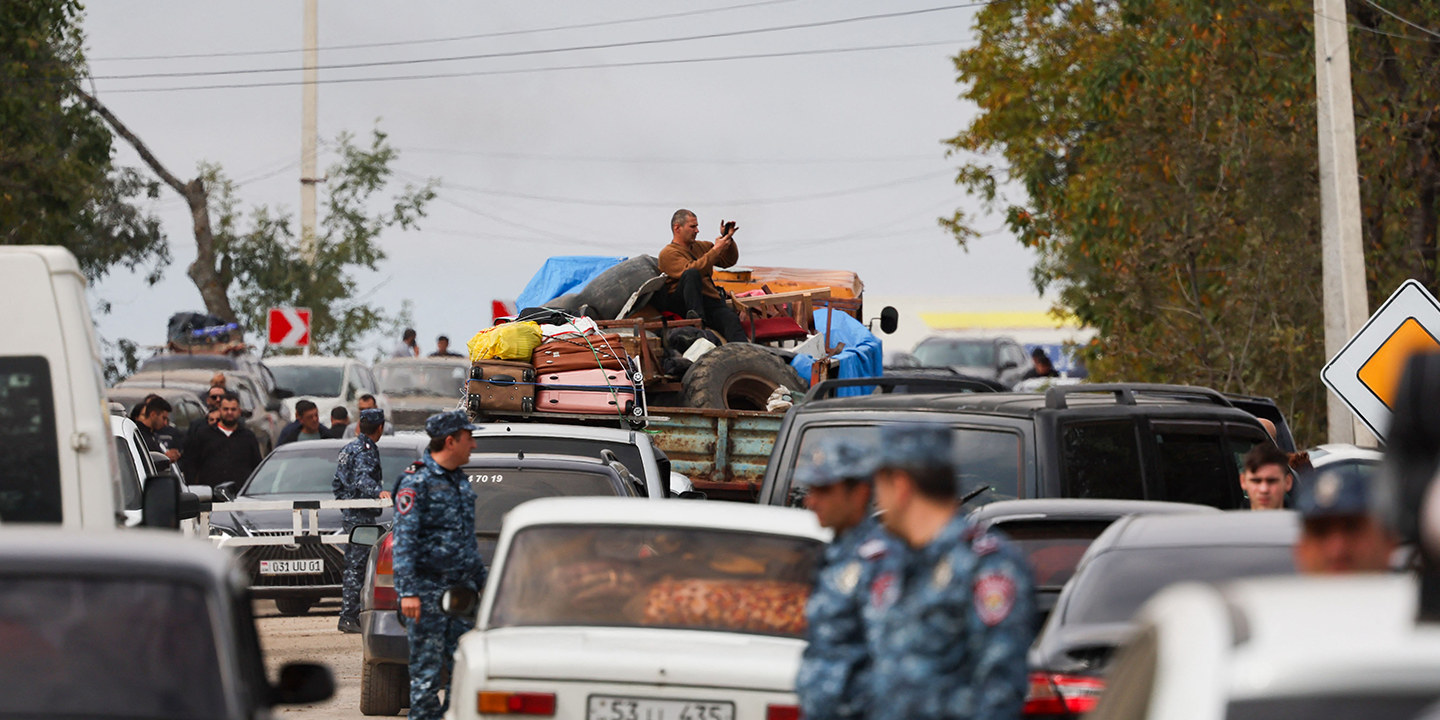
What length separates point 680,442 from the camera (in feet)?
49.9

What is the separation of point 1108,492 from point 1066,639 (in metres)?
3.72

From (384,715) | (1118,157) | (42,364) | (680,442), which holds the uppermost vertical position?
(1118,157)

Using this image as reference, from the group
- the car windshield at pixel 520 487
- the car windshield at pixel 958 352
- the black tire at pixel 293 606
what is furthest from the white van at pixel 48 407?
the car windshield at pixel 958 352

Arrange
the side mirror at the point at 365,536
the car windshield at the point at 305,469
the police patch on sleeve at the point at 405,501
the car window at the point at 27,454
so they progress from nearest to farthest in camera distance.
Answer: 1. the car window at the point at 27,454
2. the police patch on sleeve at the point at 405,501
3. the side mirror at the point at 365,536
4. the car windshield at the point at 305,469

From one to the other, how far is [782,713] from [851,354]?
1173 cm

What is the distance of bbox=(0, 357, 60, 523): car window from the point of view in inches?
258

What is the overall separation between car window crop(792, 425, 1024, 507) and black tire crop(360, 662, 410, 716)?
2.74 m

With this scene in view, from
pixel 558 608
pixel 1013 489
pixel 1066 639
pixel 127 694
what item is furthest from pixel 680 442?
pixel 127 694

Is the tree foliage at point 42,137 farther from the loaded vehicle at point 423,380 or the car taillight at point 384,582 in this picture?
the car taillight at point 384,582

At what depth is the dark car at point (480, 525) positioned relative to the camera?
10.3 m

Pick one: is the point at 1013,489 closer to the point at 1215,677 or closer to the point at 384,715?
the point at 384,715

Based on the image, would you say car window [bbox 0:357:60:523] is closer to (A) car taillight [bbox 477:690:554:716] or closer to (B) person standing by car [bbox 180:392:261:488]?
(A) car taillight [bbox 477:690:554:716]

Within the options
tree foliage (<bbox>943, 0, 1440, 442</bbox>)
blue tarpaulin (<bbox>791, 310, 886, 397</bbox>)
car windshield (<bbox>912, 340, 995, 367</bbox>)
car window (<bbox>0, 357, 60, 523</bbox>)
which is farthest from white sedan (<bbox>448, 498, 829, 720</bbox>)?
car windshield (<bbox>912, 340, 995, 367</bbox>)

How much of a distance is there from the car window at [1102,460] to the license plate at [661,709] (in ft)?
11.6
